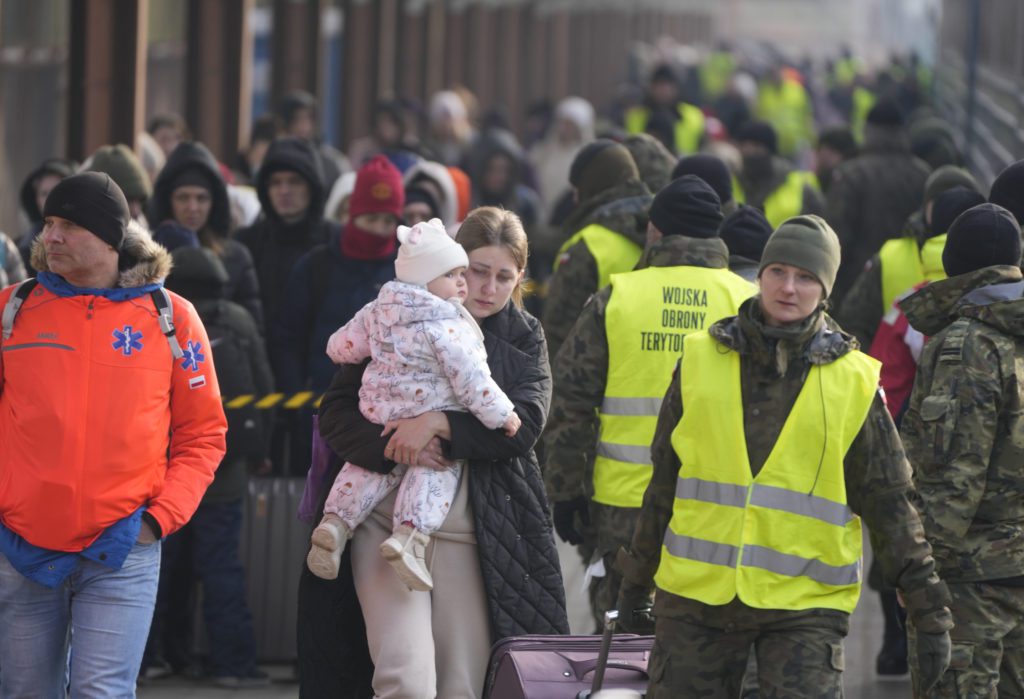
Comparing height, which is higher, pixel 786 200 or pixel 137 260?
pixel 786 200

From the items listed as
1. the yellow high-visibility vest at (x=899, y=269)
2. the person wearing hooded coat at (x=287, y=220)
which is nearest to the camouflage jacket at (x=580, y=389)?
the yellow high-visibility vest at (x=899, y=269)

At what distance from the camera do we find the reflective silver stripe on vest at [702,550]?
199 inches

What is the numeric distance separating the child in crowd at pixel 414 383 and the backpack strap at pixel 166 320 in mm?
455

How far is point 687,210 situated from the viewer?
679 cm

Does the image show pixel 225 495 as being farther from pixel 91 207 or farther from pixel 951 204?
pixel 951 204

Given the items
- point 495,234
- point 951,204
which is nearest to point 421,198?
point 951,204

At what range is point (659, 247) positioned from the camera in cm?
682

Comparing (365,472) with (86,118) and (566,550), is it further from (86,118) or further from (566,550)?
(86,118)

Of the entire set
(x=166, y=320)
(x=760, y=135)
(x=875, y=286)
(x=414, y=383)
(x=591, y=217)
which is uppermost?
(x=760, y=135)

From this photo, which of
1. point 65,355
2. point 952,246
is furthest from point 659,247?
point 65,355

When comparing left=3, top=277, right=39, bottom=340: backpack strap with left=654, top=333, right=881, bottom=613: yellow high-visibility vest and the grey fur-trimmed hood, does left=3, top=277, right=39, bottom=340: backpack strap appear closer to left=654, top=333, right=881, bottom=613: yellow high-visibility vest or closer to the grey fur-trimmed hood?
the grey fur-trimmed hood

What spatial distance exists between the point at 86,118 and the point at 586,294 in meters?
5.78

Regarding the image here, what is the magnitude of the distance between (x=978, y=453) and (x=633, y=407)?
48.8 inches

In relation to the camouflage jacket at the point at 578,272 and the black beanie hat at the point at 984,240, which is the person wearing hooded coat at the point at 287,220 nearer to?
the camouflage jacket at the point at 578,272
